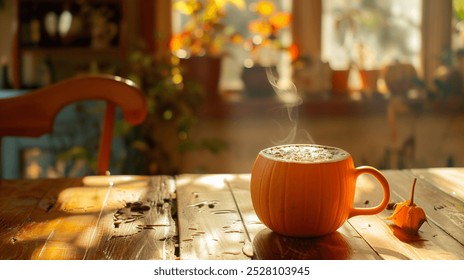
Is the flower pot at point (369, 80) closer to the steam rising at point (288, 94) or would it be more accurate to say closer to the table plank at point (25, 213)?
the steam rising at point (288, 94)

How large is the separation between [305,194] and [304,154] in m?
0.07

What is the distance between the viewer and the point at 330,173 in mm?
790

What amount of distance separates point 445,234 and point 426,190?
0.23m

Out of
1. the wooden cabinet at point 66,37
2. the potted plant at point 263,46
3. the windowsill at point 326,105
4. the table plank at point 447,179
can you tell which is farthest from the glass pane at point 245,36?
the table plank at point 447,179

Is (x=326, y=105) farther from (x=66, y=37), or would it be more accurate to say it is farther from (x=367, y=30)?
(x=66, y=37)

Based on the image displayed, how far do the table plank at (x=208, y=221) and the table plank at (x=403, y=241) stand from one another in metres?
0.15

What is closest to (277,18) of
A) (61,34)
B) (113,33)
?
(113,33)

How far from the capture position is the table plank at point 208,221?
763mm

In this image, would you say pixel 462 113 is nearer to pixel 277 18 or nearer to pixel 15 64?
pixel 277 18

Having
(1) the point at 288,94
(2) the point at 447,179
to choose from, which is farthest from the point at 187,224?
(1) the point at 288,94

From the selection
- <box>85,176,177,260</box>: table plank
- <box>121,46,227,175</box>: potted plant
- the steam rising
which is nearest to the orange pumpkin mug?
<box>85,176,177,260</box>: table plank

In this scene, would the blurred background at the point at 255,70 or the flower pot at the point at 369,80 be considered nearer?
the blurred background at the point at 255,70

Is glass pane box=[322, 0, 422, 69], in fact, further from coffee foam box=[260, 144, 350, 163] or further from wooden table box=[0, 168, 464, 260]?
coffee foam box=[260, 144, 350, 163]

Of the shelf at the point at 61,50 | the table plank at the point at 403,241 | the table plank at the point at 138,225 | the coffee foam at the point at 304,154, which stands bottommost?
the table plank at the point at 403,241
